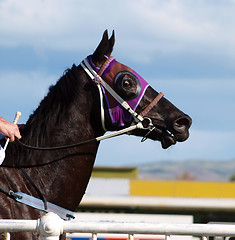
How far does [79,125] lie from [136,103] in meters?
0.55

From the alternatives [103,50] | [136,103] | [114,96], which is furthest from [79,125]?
[103,50]

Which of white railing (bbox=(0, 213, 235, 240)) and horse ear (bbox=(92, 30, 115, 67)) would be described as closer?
white railing (bbox=(0, 213, 235, 240))

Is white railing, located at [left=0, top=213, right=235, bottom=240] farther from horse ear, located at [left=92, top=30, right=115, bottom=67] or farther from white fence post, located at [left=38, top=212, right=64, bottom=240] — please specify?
horse ear, located at [left=92, top=30, right=115, bottom=67]

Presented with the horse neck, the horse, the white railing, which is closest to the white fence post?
the white railing

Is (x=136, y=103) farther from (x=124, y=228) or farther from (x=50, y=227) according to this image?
(x=50, y=227)

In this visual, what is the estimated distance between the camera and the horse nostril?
202 inches

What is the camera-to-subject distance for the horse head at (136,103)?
16.8ft

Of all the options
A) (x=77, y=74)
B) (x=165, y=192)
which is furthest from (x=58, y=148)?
(x=165, y=192)

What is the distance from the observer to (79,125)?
5.00 metres

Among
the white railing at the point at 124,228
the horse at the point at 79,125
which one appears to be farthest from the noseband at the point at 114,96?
the white railing at the point at 124,228

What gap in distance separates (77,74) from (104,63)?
0.86 ft

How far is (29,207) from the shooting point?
4.64 meters

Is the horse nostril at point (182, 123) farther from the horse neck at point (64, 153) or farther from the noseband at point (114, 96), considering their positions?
the horse neck at point (64, 153)

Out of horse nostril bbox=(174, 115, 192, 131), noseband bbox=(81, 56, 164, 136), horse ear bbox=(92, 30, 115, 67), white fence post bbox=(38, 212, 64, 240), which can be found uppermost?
horse ear bbox=(92, 30, 115, 67)
